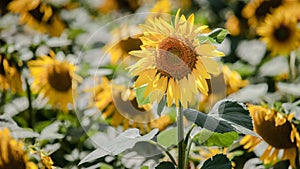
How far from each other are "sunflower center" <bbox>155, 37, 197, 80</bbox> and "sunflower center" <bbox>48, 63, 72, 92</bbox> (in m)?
0.58

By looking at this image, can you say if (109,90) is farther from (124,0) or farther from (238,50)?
(124,0)

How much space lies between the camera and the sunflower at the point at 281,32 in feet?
6.00

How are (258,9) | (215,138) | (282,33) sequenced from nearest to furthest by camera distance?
(215,138) < (282,33) < (258,9)

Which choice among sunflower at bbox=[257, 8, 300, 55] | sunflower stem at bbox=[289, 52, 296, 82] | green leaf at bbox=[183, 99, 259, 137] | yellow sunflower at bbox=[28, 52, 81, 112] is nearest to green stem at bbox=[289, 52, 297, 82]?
sunflower stem at bbox=[289, 52, 296, 82]

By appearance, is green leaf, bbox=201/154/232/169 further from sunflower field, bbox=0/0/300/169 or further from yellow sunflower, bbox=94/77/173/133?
yellow sunflower, bbox=94/77/173/133

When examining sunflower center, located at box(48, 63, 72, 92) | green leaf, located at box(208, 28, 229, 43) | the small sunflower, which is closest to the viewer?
green leaf, located at box(208, 28, 229, 43)

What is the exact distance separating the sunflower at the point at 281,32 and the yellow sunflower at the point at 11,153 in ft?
2.82

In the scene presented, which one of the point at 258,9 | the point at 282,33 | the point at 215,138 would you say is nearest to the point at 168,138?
the point at 215,138

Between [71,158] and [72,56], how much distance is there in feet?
1.00

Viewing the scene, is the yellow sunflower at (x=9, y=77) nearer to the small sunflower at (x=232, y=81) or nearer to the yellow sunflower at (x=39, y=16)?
the yellow sunflower at (x=39, y=16)

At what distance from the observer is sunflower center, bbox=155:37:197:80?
1010mm

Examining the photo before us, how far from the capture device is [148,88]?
1024 millimetres

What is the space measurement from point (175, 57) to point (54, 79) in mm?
654

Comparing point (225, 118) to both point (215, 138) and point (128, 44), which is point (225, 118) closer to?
point (215, 138)
